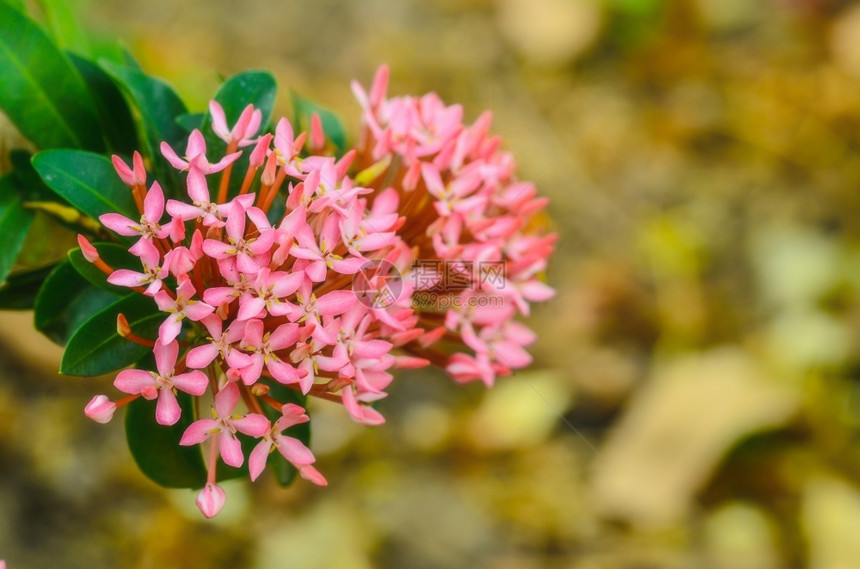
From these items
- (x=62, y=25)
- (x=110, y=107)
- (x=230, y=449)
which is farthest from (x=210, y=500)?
(x=62, y=25)

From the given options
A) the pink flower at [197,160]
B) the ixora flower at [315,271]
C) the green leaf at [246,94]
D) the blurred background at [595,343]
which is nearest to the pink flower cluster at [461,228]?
the ixora flower at [315,271]

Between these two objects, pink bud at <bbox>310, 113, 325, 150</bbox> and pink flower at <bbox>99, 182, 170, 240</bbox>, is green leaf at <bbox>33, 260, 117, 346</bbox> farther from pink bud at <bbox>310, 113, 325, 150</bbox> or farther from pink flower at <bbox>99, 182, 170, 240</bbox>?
pink bud at <bbox>310, 113, 325, 150</bbox>

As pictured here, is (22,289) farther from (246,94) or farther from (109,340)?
(246,94)

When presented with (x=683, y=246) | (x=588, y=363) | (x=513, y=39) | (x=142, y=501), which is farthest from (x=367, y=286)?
(x=513, y=39)

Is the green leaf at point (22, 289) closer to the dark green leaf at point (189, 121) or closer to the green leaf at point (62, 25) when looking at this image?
the dark green leaf at point (189, 121)

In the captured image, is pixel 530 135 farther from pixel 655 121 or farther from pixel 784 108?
pixel 784 108
